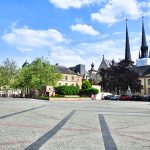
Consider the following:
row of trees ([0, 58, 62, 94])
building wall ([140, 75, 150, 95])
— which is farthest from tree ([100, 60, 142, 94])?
building wall ([140, 75, 150, 95])

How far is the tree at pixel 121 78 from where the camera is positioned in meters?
85.6

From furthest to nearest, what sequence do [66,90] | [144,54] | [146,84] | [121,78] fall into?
1. [144,54]
2. [146,84]
3. [121,78]
4. [66,90]

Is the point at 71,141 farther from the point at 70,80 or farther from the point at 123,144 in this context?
the point at 70,80

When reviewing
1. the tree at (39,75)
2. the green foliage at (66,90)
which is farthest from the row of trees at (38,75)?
the green foliage at (66,90)

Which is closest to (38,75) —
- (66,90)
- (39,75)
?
(39,75)

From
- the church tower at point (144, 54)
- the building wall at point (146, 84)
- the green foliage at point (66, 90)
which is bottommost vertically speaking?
the green foliage at point (66, 90)

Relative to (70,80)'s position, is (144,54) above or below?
above

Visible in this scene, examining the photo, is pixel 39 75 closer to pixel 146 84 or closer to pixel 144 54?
pixel 146 84

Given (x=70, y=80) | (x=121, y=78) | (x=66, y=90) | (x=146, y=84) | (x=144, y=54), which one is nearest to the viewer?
(x=66, y=90)

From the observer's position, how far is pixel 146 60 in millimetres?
141750

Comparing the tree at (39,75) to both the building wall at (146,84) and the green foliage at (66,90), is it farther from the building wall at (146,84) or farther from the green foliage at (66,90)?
the building wall at (146,84)

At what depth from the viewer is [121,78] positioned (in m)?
85.1

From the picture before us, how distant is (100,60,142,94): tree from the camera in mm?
85625

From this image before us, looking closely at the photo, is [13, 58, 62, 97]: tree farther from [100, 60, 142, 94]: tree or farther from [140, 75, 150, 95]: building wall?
[140, 75, 150, 95]: building wall
